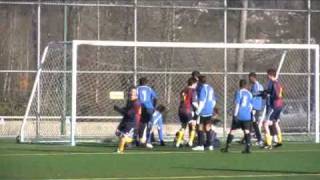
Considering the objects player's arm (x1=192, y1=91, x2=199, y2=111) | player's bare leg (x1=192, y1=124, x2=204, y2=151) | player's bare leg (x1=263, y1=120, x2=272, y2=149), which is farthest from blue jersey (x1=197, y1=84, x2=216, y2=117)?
player's bare leg (x1=263, y1=120, x2=272, y2=149)

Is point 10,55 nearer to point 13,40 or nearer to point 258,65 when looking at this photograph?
point 13,40

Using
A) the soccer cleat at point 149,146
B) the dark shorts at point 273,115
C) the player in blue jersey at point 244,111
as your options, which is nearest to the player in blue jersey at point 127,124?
the soccer cleat at point 149,146

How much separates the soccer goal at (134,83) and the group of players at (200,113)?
2779 millimetres

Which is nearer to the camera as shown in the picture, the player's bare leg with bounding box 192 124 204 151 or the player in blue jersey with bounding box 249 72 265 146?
the player's bare leg with bounding box 192 124 204 151

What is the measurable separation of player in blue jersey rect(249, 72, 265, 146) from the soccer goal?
196cm

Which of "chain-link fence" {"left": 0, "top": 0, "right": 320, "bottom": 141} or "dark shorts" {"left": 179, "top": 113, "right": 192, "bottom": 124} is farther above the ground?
"chain-link fence" {"left": 0, "top": 0, "right": 320, "bottom": 141}

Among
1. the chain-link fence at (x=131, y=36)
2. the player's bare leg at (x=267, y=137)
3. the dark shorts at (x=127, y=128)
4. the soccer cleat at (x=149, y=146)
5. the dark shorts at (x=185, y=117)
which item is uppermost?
the chain-link fence at (x=131, y=36)

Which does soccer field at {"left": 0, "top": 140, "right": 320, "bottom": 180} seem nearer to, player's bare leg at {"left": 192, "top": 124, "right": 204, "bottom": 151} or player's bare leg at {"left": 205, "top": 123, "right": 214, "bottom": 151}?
player's bare leg at {"left": 192, "top": 124, "right": 204, "bottom": 151}

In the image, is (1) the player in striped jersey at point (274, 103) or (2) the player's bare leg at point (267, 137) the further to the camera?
(1) the player in striped jersey at point (274, 103)

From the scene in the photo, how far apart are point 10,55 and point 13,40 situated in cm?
51

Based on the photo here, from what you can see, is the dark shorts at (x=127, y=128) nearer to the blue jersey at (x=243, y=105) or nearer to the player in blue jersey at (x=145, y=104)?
the player in blue jersey at (x=145, y=104)

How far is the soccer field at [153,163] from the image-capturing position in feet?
46.0

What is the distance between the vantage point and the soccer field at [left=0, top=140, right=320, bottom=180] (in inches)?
552

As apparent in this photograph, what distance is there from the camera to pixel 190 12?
30.5 metres
